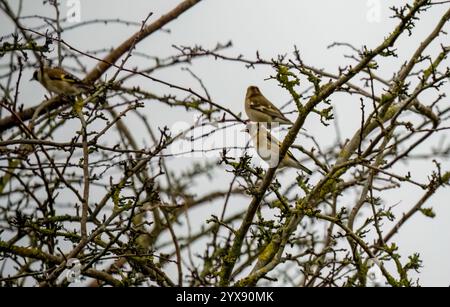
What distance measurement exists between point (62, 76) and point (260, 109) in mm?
2945

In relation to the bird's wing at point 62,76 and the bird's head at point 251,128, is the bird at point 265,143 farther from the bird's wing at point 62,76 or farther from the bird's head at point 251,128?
the bird's wing at point 62,76

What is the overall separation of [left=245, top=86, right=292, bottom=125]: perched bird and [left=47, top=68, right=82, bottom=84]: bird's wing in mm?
2023

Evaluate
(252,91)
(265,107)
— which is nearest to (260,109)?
(265,107)

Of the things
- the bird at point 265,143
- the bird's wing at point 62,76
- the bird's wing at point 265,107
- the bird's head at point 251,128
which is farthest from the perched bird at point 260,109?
the bird's wing at point 62,76

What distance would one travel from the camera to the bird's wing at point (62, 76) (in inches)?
369

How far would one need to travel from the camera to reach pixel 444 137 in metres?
8.02

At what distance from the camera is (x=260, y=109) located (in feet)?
27.5

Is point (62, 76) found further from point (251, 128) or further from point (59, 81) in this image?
point (251, 128)

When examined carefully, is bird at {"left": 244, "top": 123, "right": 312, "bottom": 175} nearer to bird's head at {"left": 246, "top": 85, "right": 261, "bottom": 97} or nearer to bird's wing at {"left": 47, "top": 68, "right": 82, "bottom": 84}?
bird's head at {"left": 246, "top": 85, "right": 261, "bottom": 97}

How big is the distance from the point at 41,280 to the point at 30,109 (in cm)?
365

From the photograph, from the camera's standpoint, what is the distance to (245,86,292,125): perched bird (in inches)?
315

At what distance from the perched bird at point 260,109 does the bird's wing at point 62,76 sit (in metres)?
2.02
